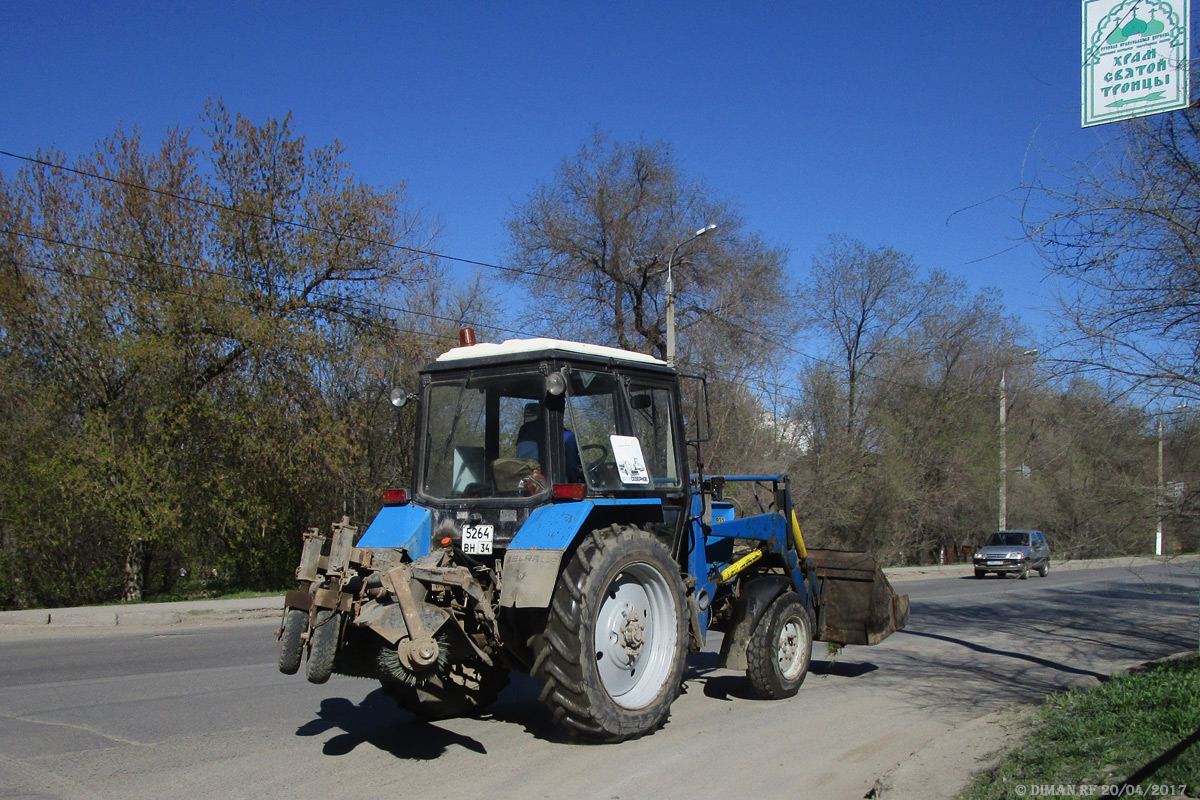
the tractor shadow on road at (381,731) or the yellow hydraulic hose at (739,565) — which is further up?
the yellow hydraulic hose at (739,565)

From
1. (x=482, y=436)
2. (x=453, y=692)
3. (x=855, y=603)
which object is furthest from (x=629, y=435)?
(x=855, y=603)

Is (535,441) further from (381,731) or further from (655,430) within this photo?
(381,731)

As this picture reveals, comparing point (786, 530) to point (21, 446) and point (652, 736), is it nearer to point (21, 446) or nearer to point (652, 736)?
point (652, 736)

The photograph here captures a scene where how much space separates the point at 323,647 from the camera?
528cm

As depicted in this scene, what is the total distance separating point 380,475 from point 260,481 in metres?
2.91

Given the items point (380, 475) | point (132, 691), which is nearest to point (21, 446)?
point (380, 475)

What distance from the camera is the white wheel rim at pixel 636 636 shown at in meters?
6.21

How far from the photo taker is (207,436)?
18844 mm

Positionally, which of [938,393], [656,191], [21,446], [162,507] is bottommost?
[162,507]

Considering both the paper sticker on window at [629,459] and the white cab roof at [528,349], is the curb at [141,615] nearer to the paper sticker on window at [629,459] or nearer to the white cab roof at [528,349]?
the white cab roof at [528,349]

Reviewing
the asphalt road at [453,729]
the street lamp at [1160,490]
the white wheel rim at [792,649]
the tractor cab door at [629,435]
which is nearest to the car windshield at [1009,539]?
the asphalt road at [453,729]

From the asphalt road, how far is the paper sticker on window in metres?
1.84

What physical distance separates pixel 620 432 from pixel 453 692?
2267mm

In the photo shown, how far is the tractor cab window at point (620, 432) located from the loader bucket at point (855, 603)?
214 centimetres
